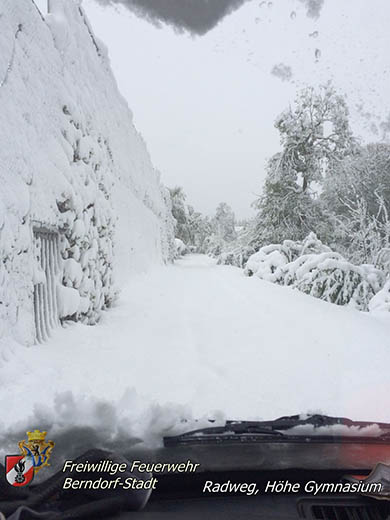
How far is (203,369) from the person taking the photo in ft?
6.46

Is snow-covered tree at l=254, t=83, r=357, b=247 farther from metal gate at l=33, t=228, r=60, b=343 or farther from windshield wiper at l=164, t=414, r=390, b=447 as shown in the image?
windshield wiper at l=164, t=414, r=390, b=447

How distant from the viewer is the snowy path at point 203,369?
1.39 meters

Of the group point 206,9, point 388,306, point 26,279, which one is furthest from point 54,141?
point 388,306

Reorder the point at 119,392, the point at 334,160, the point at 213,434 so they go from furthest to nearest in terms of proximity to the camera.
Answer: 1. the point at 334,160
2. the point at 119,392
3. the point at 213,434

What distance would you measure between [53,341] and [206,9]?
2.90m

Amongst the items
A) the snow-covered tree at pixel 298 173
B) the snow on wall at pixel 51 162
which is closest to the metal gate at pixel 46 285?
the snow on wall at pixel 51 162

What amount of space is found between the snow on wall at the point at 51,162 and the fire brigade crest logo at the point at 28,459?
1.09m

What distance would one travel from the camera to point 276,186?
34.9 ft

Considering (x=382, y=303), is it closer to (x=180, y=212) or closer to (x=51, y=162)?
(x=51, y=162)

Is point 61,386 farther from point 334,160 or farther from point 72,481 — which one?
point 334,160

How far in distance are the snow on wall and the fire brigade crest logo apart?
1090mm

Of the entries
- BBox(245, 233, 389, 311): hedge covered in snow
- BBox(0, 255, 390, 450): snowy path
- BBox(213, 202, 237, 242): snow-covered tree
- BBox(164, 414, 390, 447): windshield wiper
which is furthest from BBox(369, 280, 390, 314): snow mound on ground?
BBox(213, 202, 237, 242): snow-covered tree

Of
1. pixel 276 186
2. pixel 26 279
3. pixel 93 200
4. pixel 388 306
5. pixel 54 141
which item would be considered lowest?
pixel 388 306

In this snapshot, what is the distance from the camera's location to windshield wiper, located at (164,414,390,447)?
1.17 metres
